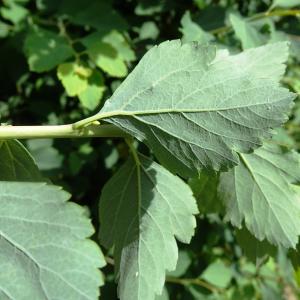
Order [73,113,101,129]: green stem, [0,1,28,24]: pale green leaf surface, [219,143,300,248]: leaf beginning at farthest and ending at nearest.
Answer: [0,1,28,24]: pale green leaf surface → [219,143,300,248]: leaf → [73,113,101,129]: green stem

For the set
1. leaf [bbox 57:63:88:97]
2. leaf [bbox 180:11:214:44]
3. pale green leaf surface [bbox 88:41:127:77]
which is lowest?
leaf [bbox 57:63:88:97]

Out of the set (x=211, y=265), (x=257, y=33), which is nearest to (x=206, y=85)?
(x=257, y=33)

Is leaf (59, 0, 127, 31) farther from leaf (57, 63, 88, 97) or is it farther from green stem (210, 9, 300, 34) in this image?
green stem (210, 9, 300, 34)

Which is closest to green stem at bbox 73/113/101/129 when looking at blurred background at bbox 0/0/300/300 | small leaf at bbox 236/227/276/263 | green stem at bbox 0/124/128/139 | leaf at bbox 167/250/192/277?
green stem at bbox 0/124/128/139

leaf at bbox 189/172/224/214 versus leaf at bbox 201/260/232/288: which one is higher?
leaf at bbox 189/172/224/214

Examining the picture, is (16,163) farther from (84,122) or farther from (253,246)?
(253,246)

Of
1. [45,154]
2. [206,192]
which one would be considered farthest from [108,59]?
[206,192]
